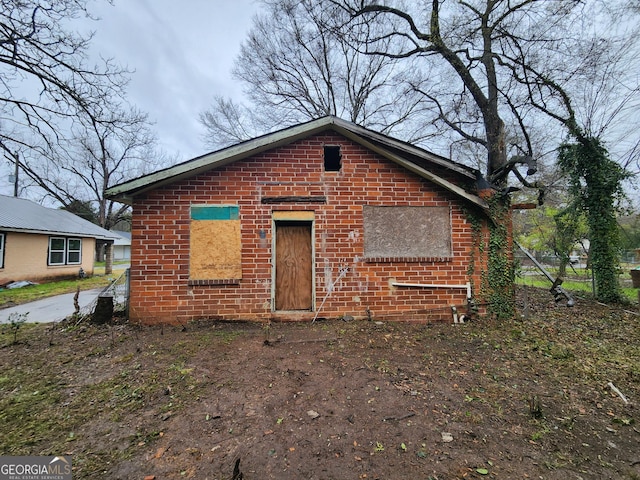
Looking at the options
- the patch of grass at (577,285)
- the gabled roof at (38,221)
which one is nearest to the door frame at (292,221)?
the patch of grass at (577,285)

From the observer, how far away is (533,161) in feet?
18.8

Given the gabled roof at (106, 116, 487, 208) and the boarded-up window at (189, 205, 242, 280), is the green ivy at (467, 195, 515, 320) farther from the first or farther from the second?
the boarded-up window at (189, 205, 242, 280)

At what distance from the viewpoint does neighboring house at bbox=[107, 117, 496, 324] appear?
6109mm

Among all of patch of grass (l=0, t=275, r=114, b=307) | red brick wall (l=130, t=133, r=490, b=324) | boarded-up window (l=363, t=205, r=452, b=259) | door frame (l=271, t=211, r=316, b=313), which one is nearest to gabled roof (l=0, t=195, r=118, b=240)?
patch of grass (l=0, t=275, r=114, b=307)

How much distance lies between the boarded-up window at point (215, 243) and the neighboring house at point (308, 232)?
22mm

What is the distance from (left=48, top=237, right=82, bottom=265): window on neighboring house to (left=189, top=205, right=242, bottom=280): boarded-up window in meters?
16.0

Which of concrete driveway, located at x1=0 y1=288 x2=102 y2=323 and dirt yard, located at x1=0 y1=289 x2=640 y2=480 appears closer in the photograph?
dirt yard, located at x1=0 y1=289 x2=640 y2=480

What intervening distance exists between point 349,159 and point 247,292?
3748 millimetres

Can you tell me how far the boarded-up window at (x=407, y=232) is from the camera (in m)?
6.54

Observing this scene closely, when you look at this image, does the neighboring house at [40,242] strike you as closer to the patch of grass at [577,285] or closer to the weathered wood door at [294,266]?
the weathered wood door at [294,266]

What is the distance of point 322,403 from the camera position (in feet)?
11.2

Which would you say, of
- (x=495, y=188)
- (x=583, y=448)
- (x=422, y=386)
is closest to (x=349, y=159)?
(x=495, y=188)

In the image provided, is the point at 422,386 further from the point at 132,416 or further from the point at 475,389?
the point at 132,416

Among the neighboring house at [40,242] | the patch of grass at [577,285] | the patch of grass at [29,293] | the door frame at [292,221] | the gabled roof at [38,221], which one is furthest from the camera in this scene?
the gabled roof at [38,221]
